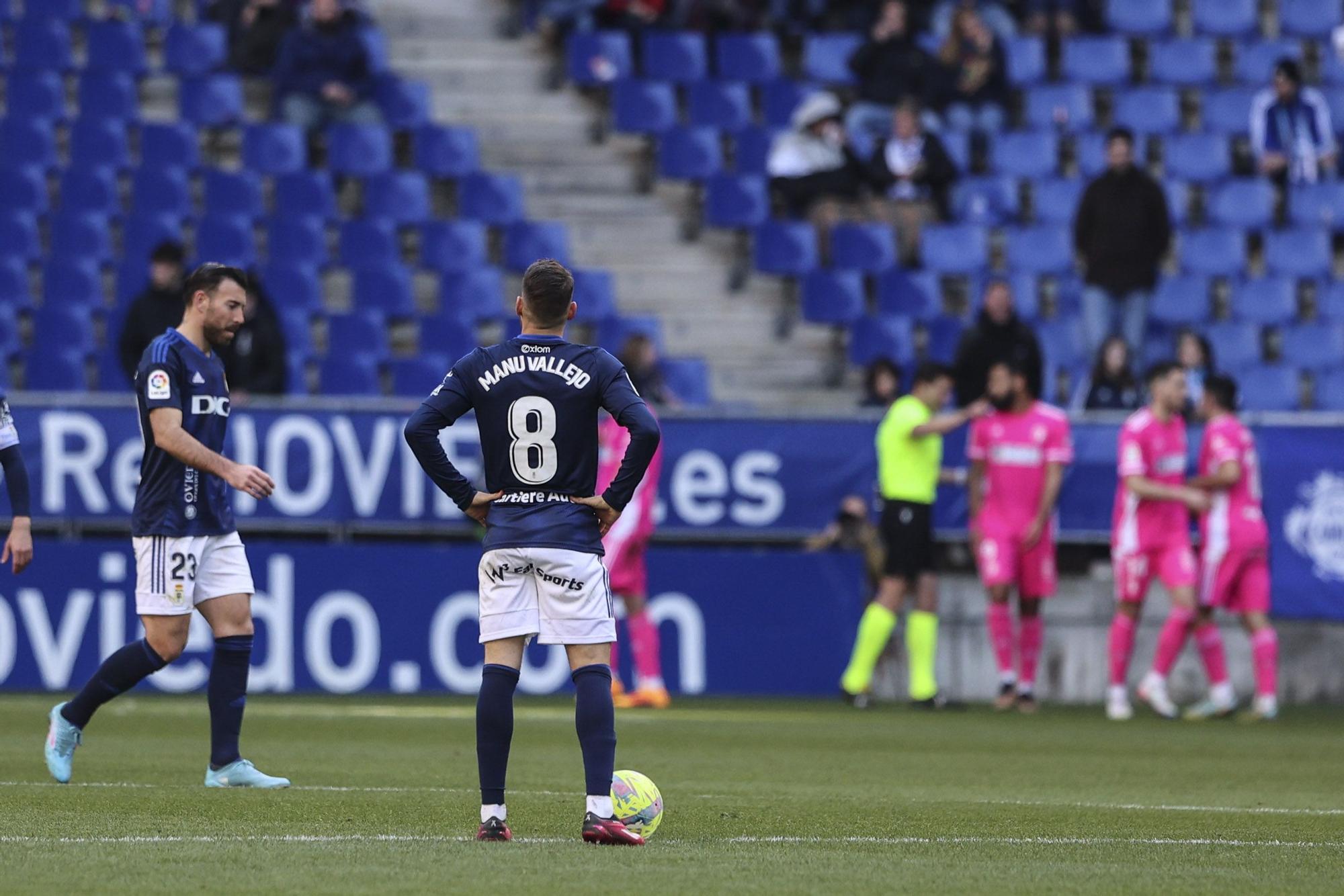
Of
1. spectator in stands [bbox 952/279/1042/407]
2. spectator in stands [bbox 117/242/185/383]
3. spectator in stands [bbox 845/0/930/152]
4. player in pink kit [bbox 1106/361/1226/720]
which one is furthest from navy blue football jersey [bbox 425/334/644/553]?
spectator in stands [bbox 845/0/930/152]

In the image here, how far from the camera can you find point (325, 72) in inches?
734

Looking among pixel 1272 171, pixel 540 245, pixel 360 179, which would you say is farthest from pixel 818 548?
pixel 1272 171

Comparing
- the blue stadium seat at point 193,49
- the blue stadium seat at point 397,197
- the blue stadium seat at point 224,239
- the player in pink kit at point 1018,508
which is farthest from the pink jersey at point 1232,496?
the blue stadium seat at point 193,49

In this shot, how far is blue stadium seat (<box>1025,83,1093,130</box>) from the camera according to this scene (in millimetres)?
20500

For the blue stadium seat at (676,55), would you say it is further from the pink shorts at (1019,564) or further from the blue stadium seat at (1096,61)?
the pink shorts at (1019,564)

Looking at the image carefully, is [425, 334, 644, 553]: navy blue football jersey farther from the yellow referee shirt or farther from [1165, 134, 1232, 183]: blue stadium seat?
[1165, 134, 1232, 183]: blue stadium seat

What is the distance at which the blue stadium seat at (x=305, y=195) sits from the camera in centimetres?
→ 1812

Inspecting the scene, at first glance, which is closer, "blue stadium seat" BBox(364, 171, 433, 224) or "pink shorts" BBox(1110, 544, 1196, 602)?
"pink shorts" BBox(1110, 544, 1196, 602)

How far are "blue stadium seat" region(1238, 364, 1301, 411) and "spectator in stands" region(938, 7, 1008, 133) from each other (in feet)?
11.1

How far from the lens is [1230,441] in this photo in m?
14.3

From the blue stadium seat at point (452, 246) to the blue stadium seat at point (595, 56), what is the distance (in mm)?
2554

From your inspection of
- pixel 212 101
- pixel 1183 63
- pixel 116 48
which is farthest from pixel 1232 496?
pixel 116 48

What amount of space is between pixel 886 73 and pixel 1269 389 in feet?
14.7

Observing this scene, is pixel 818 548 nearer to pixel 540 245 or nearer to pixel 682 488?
pixel 682 488
